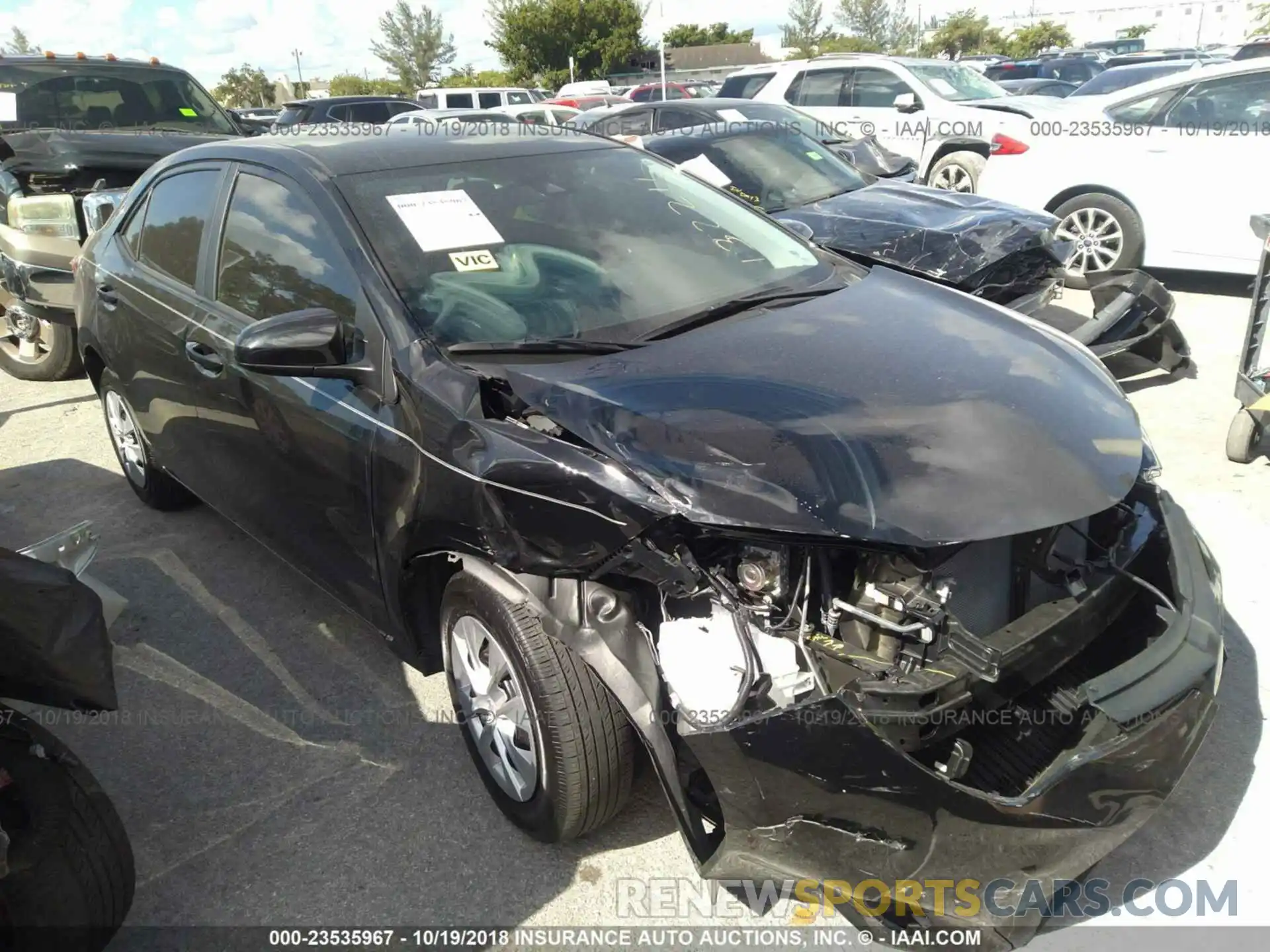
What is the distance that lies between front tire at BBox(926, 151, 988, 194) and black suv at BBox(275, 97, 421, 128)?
1130 cm

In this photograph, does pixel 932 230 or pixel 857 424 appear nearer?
pixel 857 424

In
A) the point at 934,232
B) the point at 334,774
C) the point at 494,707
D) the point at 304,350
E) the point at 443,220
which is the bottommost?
the point at 334,774

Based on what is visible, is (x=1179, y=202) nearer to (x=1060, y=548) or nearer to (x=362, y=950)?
(x=1060, y=548)

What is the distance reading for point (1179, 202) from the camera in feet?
22.8

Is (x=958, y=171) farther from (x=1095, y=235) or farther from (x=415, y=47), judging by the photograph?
(x=415, y=47)

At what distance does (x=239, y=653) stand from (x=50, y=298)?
3.67m

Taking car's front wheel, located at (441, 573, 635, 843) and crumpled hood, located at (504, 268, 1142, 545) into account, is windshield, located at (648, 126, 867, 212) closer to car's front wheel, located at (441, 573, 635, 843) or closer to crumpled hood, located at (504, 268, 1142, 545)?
crumpled hood, located at (504, 268, 1142, 545)

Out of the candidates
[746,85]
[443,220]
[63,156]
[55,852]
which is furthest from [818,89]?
[55,852]

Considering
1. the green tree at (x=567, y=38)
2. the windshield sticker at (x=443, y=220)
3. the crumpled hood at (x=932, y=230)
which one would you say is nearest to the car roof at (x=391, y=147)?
the windshield sticker at (x=443, y=220)

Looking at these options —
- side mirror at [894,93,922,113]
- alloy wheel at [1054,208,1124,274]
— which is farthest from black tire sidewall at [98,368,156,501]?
side mirror at [894,93,922,113]

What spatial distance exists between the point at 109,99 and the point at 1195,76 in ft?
27.4

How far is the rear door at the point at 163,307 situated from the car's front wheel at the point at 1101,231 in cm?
604

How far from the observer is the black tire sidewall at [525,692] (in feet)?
7.47

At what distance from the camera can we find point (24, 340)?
6941 millimetres
